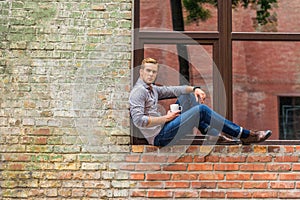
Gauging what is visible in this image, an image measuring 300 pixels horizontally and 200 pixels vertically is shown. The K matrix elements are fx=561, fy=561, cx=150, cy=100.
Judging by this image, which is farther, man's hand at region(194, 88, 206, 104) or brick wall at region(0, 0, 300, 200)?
brick wall at region(0, 0, 300, 200)

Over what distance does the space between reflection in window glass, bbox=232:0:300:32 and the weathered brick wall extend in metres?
5.44

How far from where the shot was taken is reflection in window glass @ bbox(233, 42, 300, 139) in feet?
31.6

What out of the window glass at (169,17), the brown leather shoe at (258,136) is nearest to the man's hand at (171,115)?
the brown leather shoe at (258,136)

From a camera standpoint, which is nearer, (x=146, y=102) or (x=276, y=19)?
(x=146, y=102)

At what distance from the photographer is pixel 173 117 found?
4215mm

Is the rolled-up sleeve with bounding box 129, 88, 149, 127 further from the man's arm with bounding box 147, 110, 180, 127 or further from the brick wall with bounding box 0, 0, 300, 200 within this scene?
the brick wall with bounding box 0, 0, 300, 200

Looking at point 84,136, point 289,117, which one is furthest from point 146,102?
point 289,117

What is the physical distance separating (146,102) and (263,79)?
7.49m

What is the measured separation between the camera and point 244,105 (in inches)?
380

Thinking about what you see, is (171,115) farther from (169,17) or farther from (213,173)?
(169,17)

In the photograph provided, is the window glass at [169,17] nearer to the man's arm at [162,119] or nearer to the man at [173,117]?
the man at [173,117]

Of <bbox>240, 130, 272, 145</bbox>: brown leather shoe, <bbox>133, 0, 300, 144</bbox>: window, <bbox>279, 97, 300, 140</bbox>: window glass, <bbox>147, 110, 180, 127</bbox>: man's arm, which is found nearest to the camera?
<bbox>147, 110, 180, 127</bbox>: man's arm

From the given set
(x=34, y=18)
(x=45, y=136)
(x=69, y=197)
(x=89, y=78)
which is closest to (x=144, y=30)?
(x=89, y=78)

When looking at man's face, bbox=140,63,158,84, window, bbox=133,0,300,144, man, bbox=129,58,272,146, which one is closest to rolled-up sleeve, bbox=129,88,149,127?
man, bbox=129,58,272,146
